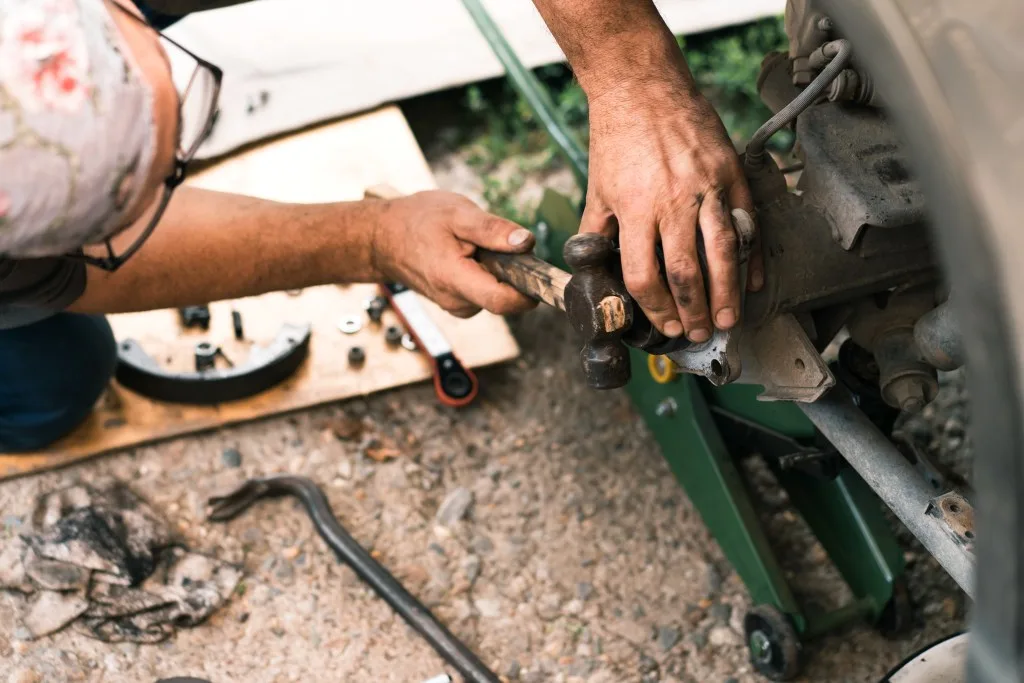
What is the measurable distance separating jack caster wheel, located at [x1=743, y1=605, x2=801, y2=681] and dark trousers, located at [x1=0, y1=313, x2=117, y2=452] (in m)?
1.14

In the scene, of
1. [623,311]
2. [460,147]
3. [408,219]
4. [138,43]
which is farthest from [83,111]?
[460,147]

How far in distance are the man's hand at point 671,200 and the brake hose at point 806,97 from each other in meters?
0.04

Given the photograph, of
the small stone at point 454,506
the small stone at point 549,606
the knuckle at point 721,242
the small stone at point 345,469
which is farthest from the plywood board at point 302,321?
the knuckle at point 721,242

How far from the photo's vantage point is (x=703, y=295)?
1026 millimetres

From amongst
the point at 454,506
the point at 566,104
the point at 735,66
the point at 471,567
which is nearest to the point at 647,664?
the point at 471,567

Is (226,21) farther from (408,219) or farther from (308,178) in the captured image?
(408,219)

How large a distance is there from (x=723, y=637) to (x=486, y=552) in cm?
41

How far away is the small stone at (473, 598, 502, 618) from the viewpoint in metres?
1.64

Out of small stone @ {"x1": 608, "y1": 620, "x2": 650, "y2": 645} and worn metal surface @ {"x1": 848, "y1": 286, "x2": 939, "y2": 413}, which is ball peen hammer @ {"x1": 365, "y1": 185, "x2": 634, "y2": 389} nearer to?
worn metal surface @ {"x1": 848, "y1": 286, "x2": 939, "y2": 413}

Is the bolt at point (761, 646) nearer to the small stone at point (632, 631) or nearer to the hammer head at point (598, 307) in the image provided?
the small stone at point (632, 631)

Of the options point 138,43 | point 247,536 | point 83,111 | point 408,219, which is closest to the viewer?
point 83,111

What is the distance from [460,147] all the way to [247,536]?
121cm

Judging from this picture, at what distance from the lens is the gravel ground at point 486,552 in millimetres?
1554

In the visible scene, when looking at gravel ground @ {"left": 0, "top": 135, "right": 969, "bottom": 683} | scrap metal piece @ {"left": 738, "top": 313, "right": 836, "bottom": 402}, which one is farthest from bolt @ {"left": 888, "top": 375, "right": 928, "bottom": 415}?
gravel ground @ {"left": 0, "top": 135, "right": 969, "bottom": 683}
